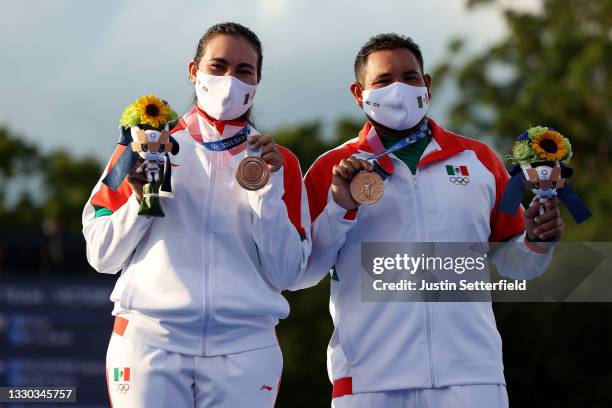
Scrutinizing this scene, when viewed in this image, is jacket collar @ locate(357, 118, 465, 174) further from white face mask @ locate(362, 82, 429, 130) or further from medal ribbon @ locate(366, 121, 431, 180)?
white face mask @ locate(362, 82, 429, 130)

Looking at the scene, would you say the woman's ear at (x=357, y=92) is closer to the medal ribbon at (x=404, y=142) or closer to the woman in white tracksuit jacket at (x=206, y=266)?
the medal ribbon at (x=404, y=142)

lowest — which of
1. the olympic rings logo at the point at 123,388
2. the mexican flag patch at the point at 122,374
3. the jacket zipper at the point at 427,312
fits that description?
the olympic rings logo at the point at 123,388

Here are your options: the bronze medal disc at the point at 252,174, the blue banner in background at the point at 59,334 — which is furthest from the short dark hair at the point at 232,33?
the blue banner in background at the point at 59,334

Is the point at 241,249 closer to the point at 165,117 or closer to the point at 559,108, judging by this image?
the point at 165,117

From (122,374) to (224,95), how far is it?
1243mm

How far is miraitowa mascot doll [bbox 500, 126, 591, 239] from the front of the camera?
202 inches

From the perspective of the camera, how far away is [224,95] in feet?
16.6

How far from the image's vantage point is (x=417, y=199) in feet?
17.5

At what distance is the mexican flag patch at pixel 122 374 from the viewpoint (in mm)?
4820

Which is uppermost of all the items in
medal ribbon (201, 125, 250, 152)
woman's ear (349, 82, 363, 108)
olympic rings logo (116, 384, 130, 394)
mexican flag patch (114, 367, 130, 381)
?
woman's ear (349, 82, 363, 108)

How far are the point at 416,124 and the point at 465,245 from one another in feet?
1.97

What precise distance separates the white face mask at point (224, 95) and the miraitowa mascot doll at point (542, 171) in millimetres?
1208

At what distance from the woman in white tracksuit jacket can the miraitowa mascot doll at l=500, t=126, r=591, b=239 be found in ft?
3.14

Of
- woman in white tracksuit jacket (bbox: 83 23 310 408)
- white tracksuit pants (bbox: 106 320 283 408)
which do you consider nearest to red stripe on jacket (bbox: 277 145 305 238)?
woman in white tracksuit jacket (bbox: 83 23 310 408)
